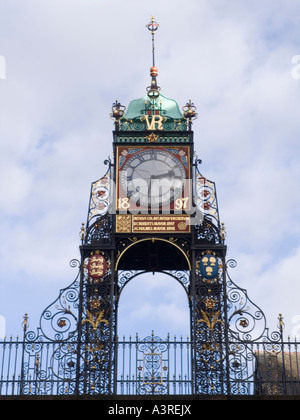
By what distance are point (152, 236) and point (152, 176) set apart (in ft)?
5.47

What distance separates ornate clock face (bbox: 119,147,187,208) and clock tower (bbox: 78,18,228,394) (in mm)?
26

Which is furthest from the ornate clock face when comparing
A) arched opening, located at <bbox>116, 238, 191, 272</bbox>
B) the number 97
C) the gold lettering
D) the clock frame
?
arched opening, located at <bbox>116, 238, 191, 272</bbox>

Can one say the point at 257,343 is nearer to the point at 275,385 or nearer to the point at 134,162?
the point at 275,385

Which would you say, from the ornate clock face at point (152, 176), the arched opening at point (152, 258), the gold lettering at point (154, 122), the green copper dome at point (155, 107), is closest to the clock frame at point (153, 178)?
the ornate clock face at point (152, 176)

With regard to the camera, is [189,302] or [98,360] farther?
[189,302]

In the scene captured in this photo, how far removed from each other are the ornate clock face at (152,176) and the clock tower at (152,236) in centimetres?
3

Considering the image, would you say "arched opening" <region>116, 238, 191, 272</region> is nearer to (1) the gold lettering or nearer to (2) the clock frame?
(2) the clock frame

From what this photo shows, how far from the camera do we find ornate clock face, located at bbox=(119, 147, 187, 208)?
82.7 ft

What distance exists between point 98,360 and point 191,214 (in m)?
4.46

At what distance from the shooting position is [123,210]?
25.1 meters

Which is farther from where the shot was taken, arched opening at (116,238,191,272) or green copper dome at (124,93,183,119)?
green copper dome at (124,93,183,119)
